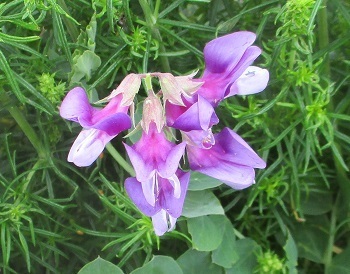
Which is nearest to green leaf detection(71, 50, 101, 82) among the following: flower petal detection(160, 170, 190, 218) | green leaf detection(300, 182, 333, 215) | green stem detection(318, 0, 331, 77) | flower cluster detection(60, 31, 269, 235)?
flower cluster detection(60, 31, 269, 235)

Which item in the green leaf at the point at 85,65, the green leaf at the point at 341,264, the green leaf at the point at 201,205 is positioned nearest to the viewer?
the green leaf at the point at 85,65

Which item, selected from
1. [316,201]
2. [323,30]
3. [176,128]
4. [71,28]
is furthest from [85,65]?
[316,201]

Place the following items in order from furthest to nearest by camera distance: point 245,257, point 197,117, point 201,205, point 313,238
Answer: point 313,238 < point 245,257 < point 201,205 < point 197,117

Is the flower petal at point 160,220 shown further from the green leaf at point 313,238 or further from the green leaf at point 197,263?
the green leaf at point 313,238

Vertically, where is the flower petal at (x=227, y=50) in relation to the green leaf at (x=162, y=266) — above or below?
above

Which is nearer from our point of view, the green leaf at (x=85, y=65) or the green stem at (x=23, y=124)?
the green leaf at (x=85, y=65)

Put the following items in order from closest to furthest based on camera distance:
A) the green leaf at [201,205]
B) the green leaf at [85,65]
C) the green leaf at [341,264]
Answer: the green leaf at [85,65], the green leaf at [201,205], the green leaf at [341,264]

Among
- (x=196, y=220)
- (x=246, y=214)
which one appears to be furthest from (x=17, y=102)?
(x=246, y=214)

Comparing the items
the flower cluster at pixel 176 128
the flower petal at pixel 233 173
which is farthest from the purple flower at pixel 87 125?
the flower petal at pixel 233 173

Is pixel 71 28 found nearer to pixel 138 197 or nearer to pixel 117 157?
pixel 117 157
